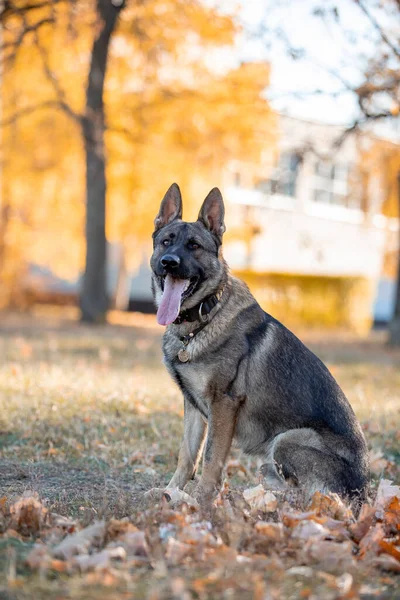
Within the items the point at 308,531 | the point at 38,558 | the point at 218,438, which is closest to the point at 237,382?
the point at 218,438

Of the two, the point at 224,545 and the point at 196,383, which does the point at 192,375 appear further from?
the point at 224,545

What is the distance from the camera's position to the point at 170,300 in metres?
5.25

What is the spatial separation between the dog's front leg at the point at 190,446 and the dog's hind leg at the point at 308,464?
63 cm

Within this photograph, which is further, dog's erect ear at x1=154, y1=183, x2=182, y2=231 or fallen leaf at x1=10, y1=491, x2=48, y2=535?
dog's erect ear at x1=154, y1=183, x2=182, y2=231

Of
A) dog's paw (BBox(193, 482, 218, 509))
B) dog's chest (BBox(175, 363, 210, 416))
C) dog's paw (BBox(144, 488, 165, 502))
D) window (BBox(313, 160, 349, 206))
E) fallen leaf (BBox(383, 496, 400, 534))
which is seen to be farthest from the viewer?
window (BBox(313, 160, 349, 206))

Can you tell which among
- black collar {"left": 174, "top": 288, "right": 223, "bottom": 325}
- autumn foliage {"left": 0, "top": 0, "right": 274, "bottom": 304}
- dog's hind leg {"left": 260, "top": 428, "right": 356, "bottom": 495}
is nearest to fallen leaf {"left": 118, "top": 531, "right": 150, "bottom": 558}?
dog's hind leg {"left": 260, "top": 428, "right": 356, "bottom": 495}

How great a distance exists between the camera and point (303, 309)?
24344 mm

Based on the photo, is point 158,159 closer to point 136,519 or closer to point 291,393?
point 291,393

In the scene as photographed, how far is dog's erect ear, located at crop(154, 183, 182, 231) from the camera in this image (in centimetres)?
563

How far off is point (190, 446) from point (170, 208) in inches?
67.0

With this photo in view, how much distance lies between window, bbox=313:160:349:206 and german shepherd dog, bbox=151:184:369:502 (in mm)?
30072

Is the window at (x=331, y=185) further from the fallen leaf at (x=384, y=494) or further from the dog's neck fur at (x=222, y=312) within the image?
the fallen leaf at (x=384, y=494)

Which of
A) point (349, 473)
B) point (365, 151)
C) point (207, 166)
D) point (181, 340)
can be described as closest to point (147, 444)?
point (181, 340)

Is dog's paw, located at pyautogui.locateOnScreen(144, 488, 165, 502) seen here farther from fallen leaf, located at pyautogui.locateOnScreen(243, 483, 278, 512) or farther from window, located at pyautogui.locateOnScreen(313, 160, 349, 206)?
window, located at pyautogui.locateOnScreen(313, 160, 349, 206)
